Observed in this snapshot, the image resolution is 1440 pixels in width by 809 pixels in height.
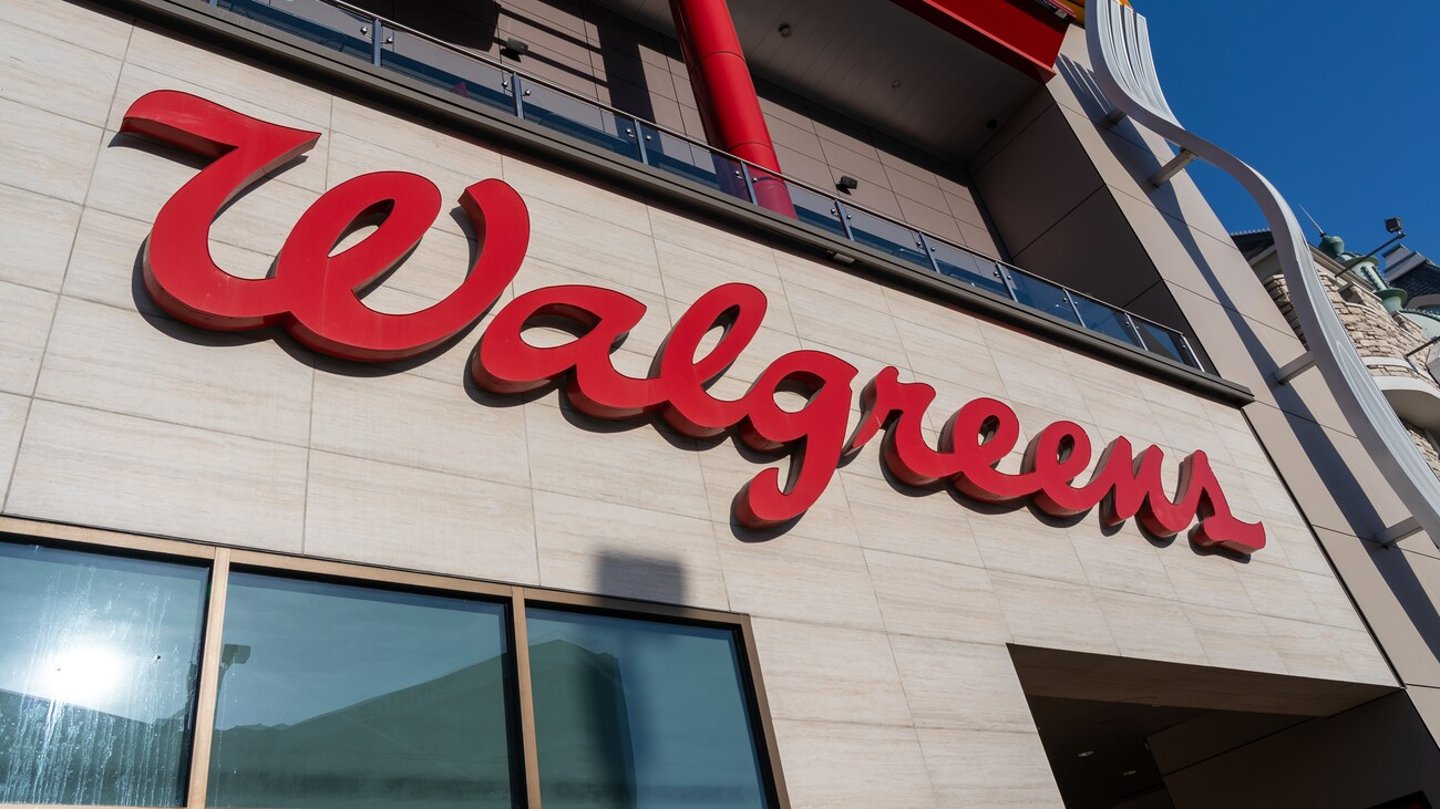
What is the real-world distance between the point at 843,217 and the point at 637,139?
298 centimetres

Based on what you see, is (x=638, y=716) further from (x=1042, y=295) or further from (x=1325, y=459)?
(x=1325, y=459)

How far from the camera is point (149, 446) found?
665cm

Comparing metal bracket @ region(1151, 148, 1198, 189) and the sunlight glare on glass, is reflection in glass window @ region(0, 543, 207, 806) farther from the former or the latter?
metal bracket @ region(1151, 148, 1198, 189)

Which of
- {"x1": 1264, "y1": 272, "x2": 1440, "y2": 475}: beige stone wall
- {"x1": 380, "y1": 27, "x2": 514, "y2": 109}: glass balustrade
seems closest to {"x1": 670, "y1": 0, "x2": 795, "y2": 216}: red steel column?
{"x1": 380, "y1": 27, "x2": 514, "y2": 109}: glass balustrade

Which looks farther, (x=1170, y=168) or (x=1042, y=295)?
(x=1170, y=168)

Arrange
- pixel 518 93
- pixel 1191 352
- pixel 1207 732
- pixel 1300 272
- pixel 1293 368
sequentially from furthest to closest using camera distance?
pixel 1300 272, pixel 1293 368, pixel 1191 352, pixel 1207 732, pixel 518 93

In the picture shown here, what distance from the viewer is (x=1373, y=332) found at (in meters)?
28.1

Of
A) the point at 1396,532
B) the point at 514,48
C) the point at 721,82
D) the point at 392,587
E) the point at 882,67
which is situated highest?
the point at 882,67

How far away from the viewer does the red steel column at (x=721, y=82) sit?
614 inches

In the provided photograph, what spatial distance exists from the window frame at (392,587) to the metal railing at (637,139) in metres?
5.17

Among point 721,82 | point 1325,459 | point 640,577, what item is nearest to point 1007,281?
point 721,82

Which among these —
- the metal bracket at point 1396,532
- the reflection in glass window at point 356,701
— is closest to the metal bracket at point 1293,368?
the metal bracket at point 1396,532

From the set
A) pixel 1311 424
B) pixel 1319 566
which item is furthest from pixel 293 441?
pixel 1311 424

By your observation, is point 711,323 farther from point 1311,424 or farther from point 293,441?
point 1311,424
